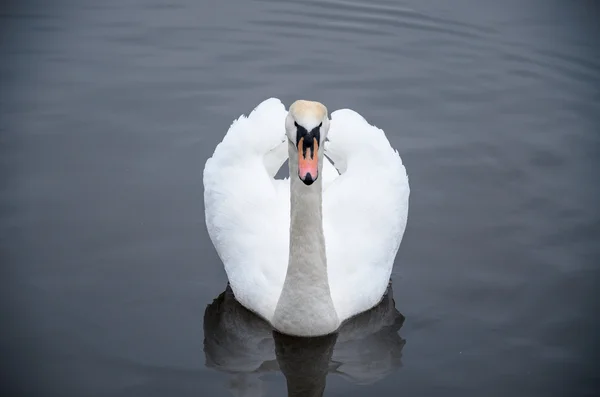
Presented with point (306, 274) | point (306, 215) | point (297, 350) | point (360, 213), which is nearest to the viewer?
point (306, 215)

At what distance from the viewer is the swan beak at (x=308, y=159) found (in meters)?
6.25

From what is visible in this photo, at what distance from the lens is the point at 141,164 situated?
9.85m

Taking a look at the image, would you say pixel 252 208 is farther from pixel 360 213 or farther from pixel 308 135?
pixel 308 135

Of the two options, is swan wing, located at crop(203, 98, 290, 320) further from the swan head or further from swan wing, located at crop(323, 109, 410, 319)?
the swan head

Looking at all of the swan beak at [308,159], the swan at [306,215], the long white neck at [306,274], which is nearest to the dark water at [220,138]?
the long white neck at [306,274]

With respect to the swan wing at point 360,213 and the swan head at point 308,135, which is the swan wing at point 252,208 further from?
the swan head at point 308,135

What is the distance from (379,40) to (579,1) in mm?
4034

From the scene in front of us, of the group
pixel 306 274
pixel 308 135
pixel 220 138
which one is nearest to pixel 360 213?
pixel 306 274

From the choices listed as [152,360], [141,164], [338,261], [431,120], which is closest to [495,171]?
[431,120]

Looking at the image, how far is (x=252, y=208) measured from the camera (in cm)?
805

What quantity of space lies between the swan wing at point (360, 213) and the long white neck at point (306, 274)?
0.28 metres

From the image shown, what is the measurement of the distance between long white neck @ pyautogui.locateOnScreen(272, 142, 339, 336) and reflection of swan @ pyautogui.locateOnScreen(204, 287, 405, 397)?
0.15 metres

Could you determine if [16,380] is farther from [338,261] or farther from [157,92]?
[157,92]

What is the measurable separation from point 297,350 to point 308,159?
5.93 feet
